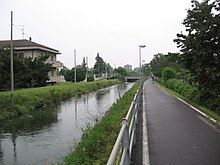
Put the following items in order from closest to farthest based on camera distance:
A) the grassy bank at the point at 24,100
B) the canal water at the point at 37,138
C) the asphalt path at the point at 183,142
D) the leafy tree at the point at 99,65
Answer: the asphalt path at the point at 183,142
the canal water at the point at 37,138
the grassy bank at the point at 24,100
the leafy tree at the point at 99,65

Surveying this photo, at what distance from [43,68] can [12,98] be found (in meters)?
15.9

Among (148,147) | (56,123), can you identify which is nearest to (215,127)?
(148,147)

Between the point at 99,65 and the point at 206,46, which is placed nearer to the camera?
the point at 206,46

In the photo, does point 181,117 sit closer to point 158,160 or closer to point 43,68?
point 158,160

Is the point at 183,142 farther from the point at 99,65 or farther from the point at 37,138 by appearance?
the point at 99,65

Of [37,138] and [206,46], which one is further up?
[206,46]

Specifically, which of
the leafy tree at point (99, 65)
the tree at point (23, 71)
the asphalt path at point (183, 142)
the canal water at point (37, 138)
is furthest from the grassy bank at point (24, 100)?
the leafy tree at point (99, 65)

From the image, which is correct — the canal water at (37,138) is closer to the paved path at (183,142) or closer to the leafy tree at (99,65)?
the paved path at (183,142)

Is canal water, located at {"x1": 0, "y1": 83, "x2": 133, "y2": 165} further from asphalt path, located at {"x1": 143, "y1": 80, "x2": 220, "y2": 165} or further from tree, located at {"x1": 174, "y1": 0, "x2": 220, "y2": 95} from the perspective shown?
tree, located at {"x1": 174, "y1": 0, "x2": 220, "y2": 95}

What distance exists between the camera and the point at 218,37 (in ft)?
41.6

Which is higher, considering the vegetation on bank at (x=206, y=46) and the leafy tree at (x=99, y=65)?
the leafy tree at (x=99, y=65)

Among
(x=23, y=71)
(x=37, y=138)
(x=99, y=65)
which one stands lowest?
(x=37, y=138)

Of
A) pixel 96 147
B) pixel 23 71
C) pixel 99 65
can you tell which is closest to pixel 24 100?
pixel 23 71

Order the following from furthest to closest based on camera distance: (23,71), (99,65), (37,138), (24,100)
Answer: (99,65), (23,71), (24,100), (37,138)
